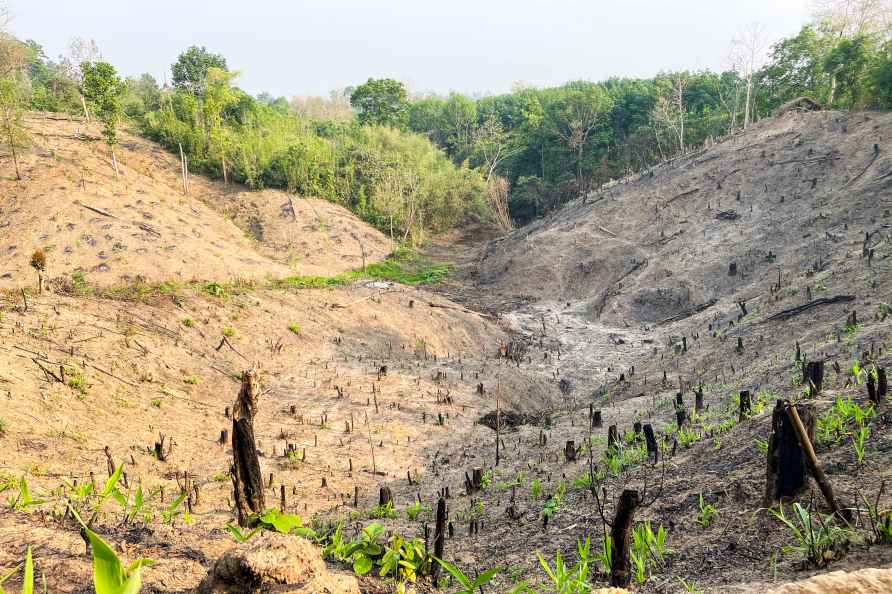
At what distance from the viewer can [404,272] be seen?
2280cm

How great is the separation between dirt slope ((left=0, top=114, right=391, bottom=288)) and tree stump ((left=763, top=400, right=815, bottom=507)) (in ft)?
52.8

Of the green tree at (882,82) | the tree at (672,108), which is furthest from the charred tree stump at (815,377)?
the tree at (672,108)

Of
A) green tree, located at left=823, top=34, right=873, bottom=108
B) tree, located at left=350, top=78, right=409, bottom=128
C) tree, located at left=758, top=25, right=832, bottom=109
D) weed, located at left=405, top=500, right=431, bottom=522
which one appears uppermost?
tree, located at left=350, top=78, right=409, bottom=128

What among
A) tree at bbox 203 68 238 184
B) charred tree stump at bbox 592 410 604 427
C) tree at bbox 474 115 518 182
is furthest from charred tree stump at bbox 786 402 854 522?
tree at bbox 474 115 518 182

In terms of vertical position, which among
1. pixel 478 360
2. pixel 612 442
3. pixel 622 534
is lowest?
pixel 478 360

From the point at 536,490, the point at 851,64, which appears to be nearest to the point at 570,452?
the point at 536,490

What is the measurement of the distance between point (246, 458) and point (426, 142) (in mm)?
34491

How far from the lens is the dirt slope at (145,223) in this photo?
621 inches

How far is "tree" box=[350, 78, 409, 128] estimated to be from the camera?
4131 centimetres

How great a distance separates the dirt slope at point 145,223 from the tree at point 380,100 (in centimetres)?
1817

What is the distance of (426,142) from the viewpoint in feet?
119

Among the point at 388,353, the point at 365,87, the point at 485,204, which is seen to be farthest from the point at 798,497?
the point at 365,87

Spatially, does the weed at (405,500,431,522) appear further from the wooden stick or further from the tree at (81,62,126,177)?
the tree at (81,62,126,177)

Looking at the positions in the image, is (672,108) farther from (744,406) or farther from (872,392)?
(872,392)
